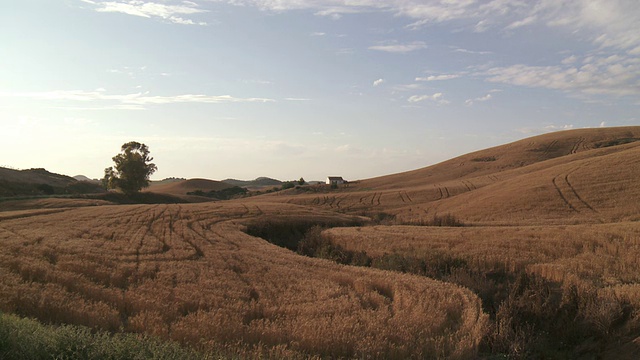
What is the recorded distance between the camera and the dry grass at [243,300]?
23.8 ft

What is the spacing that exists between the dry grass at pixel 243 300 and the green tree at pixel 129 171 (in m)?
62.8

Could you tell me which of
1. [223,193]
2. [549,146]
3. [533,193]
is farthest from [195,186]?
[533,193]

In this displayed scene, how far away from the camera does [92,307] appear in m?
8.59

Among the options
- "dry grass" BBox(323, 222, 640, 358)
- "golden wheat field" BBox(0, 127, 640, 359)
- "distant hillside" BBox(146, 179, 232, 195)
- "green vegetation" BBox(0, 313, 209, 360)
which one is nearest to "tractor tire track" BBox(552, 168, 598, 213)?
"golden wheat field" BBox(0, 127, 640, 359)

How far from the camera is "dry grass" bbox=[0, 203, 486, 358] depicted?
727 cm

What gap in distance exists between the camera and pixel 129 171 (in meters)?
76.6

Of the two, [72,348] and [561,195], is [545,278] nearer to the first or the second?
[72,348]

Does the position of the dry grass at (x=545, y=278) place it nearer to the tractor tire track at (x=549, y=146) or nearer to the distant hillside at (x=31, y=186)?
the distant hillside at (x=31, y=186)

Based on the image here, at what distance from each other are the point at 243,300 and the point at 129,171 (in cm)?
7379

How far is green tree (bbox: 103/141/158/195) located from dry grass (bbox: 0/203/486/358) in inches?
2473

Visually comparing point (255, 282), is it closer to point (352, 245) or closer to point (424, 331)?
point (424, 331)

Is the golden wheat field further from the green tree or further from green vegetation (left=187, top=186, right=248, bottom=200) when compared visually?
green vegetation (left=187, top=186, right=248, bottom=200)

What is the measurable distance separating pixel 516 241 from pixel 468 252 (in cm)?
281

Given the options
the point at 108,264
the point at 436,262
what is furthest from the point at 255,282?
the point at 436,262
